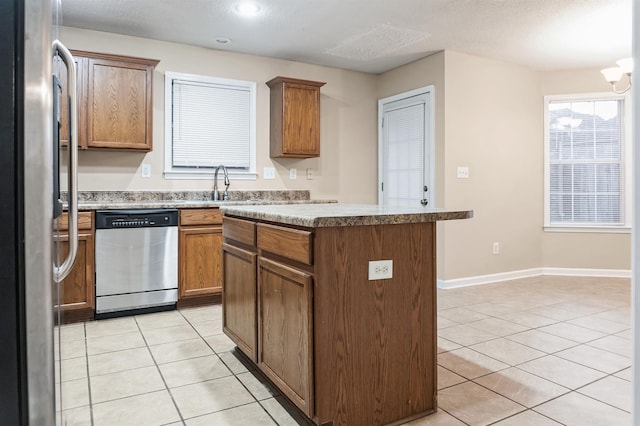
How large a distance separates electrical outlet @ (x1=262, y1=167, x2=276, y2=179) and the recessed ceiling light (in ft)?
5.37

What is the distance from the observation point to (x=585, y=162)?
541cm

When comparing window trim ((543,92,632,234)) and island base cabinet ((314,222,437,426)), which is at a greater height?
window trim ((543,92,632,234))

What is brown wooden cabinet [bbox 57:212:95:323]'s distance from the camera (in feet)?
11.1

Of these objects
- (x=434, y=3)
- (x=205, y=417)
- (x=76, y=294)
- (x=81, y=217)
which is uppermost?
(x=434, y=3)

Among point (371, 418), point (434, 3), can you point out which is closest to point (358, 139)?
point (434, 3)

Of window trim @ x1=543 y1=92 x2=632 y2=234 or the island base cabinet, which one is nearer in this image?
the island base cabinet

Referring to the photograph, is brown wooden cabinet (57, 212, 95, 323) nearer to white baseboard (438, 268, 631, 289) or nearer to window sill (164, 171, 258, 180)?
window sill (164, 171, 258, 180)

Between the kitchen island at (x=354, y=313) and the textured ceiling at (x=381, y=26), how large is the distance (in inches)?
92.5

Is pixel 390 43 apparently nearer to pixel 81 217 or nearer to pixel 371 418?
pixel 81 217

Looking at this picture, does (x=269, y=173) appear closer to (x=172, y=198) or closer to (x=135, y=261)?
(x=172, y=198)

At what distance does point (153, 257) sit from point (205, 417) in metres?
1.99

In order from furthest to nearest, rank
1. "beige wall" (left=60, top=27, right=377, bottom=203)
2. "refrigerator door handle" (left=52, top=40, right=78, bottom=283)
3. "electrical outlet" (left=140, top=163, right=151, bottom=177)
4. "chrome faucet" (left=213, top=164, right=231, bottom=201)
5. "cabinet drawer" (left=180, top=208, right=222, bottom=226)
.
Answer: "chrome faucet" (left=213, top=164, right=231, bottom=201), "electrical outlet" (left=140, top=163, right=151, bottom=177), "beige wall" (left=60, top=27, right=377, bottom=203), "cabinet drawer" (left=180, top=208, right=222, bottom=226), "refrigerator door handle" (left=52, top=40, right=78, bottom=283)

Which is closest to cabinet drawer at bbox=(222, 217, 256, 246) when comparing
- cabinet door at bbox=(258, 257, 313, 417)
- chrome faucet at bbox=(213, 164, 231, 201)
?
cabinet door at bbox=(258, 257, 313, 417)

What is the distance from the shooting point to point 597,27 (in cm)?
399
